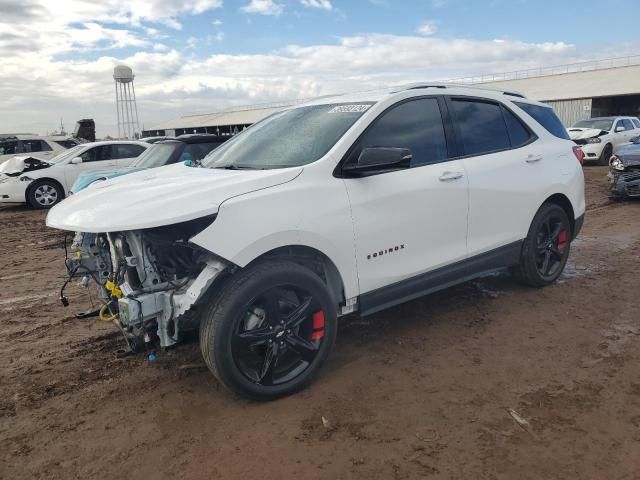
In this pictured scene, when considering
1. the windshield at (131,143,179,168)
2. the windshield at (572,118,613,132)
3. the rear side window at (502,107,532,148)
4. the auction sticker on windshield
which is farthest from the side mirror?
the windshield at (572,118,613,132)

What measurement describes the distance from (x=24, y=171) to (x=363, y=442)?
12.9 metres

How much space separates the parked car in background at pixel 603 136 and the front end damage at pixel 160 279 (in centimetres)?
1640

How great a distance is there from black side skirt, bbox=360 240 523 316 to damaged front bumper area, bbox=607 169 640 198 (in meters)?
6.39

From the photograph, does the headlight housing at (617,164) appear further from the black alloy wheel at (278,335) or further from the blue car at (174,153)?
the black alloy wheel at (278,335)

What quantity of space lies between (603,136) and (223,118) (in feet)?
162

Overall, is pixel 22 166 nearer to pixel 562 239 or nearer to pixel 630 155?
pixel 562 239

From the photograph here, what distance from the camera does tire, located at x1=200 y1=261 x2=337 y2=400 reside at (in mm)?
2900

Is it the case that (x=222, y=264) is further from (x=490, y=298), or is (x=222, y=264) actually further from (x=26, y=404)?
(x=490, y=298)

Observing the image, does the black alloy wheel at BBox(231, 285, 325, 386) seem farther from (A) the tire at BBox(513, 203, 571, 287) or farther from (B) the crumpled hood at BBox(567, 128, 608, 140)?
(B) the crumpled hood at BBox(567, 128, 608, 140)

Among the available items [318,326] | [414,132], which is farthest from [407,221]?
[318,326]

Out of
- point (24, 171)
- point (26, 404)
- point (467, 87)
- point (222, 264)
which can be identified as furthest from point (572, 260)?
point (24, 171)

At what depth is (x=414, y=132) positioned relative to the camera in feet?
12.8

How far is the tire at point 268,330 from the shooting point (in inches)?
114

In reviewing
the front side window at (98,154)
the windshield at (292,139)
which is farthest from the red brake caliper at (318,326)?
the front side window at (98,154)
